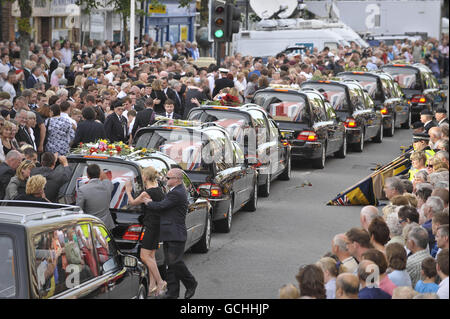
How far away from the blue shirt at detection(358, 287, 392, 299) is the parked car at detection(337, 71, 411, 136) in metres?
20.1

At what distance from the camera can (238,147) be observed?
15.8 meters

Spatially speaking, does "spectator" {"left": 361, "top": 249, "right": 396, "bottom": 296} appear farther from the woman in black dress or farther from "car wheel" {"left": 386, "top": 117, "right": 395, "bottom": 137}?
"car wheel" {"left": 386, "top": 117, "right": 395, "bottom": 137}

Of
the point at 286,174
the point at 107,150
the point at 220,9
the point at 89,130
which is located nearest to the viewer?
the point at 107,150

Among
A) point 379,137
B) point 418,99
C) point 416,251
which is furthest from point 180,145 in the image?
point 418,99

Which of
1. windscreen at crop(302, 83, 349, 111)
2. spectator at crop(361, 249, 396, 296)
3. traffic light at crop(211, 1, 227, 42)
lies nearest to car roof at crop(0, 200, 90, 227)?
spectator at crop(361, 249, 396, 296)

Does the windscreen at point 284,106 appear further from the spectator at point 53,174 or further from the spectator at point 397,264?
the spectator at point 397,264

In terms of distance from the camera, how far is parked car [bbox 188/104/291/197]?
17.2 meters

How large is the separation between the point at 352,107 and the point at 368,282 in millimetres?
16823

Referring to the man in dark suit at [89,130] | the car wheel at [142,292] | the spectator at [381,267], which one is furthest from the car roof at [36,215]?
the man in dark suit at [89,130]

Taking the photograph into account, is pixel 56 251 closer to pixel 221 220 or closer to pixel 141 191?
pixel 141 191

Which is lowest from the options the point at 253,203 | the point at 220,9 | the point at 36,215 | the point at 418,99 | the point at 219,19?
the point at 253,203

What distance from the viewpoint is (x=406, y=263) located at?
832cm

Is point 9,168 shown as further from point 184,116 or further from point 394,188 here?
point 184,116

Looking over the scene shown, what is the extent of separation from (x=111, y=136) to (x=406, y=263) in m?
9.38
